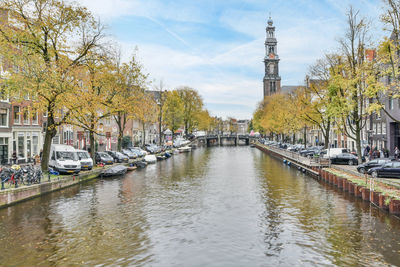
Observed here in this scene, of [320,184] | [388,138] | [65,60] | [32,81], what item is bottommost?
[320,184]

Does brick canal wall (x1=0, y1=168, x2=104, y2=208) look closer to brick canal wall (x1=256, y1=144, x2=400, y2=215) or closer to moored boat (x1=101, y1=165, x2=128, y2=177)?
moored boat (x1=101, y1=165, x2=128, y2=177)

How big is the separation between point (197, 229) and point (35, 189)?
1395cm

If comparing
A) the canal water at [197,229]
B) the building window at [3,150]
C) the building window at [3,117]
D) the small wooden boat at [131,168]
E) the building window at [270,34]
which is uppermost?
the building window at [270,34]

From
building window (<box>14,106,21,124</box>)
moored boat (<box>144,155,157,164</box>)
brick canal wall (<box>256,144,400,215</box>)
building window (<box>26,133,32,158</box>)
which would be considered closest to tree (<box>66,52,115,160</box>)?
building window (<box>26,133,32,158</box>)

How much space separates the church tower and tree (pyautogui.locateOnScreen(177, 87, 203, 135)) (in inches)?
2344

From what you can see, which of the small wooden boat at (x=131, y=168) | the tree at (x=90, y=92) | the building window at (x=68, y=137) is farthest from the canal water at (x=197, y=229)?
the building window at (x=68, y=137)

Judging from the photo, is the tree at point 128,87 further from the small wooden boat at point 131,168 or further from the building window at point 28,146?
the building window at point 28,146

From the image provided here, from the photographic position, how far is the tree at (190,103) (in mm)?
108000

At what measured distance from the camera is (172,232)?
57.5 ft

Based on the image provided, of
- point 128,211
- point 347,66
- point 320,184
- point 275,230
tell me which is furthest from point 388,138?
point 128,211

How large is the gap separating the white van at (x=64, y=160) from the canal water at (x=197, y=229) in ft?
15.8

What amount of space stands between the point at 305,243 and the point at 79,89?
2523 centimetres

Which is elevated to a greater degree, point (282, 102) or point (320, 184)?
point (282, 102)

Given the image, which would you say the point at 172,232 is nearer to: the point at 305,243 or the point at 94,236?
the point at 94,236
